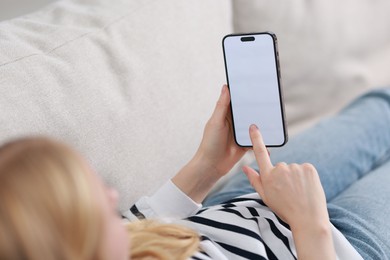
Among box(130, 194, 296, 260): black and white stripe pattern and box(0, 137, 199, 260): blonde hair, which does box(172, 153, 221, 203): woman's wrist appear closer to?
box(130, 194, 296, 260): black and white stripe pattern

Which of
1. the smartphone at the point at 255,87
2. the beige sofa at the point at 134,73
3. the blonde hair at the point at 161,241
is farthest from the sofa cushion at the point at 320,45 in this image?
the blonde hair at the point at 161,241

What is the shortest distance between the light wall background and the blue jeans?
0.54 metres

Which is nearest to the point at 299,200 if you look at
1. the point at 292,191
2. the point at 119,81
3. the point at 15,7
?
the point at 292,191

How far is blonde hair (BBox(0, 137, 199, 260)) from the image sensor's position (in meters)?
0.54

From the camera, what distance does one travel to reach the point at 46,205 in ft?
1.83

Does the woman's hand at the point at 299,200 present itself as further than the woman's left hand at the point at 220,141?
No

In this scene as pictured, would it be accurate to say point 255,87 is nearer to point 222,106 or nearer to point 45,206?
point 222,106

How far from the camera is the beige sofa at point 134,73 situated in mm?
908

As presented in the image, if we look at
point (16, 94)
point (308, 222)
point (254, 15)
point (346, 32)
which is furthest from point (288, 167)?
point (346, 32)

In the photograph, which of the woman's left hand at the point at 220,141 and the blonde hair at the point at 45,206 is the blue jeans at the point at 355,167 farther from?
the blonde hair at the point at 45,206

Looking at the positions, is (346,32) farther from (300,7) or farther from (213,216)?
(213,216)

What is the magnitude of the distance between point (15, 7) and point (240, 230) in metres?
0.72

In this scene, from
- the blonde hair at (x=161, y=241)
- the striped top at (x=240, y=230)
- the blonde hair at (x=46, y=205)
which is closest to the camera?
the blonde hair at (x=46, y=205)

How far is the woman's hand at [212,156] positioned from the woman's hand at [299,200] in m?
0.08
